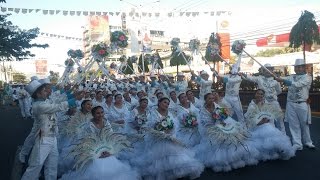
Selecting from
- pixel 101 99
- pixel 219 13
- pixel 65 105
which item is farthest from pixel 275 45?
pixel 65 105

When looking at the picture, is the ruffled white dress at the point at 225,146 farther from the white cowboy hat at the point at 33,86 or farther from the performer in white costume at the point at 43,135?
the white cowboy hat at the point at 33,86

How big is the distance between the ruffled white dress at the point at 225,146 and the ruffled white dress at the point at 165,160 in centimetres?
53

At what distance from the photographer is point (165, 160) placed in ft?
22.9

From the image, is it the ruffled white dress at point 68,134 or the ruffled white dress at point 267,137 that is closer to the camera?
the ruffled white dress at point 68,134

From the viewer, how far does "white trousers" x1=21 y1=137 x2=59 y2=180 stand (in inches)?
246

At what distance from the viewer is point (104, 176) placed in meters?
6.10

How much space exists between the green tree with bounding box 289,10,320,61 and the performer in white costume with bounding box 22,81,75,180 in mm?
16046

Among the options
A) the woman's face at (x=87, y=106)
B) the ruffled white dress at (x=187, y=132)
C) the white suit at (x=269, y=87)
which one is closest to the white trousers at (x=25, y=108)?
the woman's face at (x=87, y=106)

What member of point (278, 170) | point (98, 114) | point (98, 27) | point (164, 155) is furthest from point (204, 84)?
point (98, 27)

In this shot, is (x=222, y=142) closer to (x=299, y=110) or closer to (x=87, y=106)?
(x=299, y=110)

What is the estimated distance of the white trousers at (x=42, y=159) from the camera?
6.26 m

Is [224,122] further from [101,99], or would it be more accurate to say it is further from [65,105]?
[101,99]

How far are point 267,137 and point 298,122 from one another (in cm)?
153

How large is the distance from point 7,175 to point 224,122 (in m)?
4.52
